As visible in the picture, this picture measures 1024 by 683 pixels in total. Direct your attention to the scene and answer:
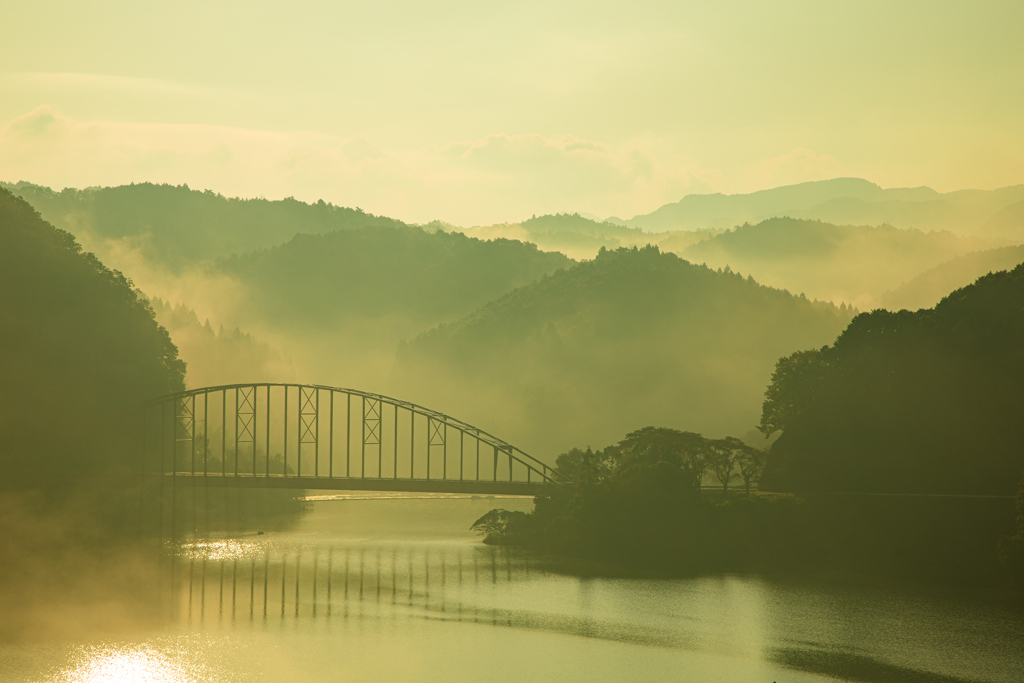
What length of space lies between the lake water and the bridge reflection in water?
21cm

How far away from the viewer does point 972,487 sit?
223ft

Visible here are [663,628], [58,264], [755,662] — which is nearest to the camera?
[755,662]

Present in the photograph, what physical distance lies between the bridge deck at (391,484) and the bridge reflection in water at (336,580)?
4838mm

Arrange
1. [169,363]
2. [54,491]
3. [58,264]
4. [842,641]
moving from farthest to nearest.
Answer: [169,363] → [58,264] → [54,491] → [842,641]

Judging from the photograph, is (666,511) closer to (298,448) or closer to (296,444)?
(298,448)

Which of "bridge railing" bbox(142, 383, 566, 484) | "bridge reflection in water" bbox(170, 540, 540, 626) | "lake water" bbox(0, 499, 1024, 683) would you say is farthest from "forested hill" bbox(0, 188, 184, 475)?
"lake water" bbox(0, 499, 1024, 683)

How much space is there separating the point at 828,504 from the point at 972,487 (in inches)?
404

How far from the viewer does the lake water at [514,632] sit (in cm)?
4075

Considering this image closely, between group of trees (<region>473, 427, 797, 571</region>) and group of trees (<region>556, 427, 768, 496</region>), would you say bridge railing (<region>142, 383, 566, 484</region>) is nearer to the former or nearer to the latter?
group of trees (<region>556, 427, 768, 496</region>)

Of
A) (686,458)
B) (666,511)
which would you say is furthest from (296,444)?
(666,511)

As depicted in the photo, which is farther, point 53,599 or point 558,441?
point 558,441

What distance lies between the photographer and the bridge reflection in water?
52906 mm

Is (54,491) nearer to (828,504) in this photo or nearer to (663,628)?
(663,628)

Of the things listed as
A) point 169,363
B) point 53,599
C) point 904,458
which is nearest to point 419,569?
point 53,599
